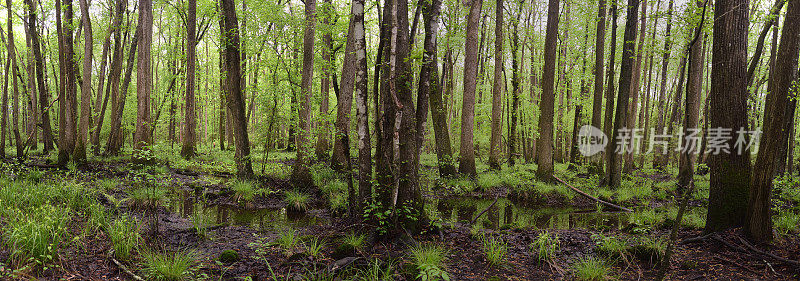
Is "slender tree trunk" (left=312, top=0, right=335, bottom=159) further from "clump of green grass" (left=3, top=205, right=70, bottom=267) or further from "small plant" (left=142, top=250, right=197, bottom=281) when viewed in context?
"clump of green grass" (left=3, top=205, right=70, bottom=267)

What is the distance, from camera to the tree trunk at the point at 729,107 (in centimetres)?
483

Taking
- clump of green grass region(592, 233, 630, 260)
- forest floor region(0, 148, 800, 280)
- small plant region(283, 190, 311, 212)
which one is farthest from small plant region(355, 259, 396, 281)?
small plant region(283, 190, 311, 212)

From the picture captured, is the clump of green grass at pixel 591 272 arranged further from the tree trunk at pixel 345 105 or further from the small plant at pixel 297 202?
the small plant at pixel 297 202

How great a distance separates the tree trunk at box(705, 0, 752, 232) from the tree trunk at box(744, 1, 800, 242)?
21 centimetres

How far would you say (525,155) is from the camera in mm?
20938

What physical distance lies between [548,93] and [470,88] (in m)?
2.16

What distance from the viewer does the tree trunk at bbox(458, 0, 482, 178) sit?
1000cm

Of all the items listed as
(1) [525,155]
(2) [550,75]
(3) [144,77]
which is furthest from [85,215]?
(1) [525,155]

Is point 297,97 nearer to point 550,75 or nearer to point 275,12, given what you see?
point 275,12

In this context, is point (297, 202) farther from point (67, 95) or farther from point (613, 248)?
point (67, 95)

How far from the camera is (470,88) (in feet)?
35.7

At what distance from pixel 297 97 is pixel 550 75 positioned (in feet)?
24.0

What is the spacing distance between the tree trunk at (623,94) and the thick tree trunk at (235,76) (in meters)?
9.20

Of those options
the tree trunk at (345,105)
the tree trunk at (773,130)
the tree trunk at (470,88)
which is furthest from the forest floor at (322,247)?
the tree trunk at (470,88)
